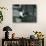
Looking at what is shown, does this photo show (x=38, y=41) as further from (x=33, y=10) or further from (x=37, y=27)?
(x=33, y=10)

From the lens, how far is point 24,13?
16.4 ft

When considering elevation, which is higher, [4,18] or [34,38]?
[4,18]

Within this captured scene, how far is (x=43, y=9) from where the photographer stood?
16.4ft

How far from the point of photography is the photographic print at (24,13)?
4969 millimetres

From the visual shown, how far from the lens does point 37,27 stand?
5.04 metres

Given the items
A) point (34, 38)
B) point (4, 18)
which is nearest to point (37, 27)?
point (34, 38)

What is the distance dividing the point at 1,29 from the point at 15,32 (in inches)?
17.9

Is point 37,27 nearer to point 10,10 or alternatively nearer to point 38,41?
point 38,41

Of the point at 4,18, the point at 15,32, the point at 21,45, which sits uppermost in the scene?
the point at 4,18

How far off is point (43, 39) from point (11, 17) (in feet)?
3.97

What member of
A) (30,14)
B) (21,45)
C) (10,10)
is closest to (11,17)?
(10,10)

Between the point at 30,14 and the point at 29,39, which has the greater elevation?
the point at 30,14

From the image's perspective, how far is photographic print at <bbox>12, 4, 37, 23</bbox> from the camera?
497 centimetres

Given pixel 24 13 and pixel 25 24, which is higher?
pixel 24 13
